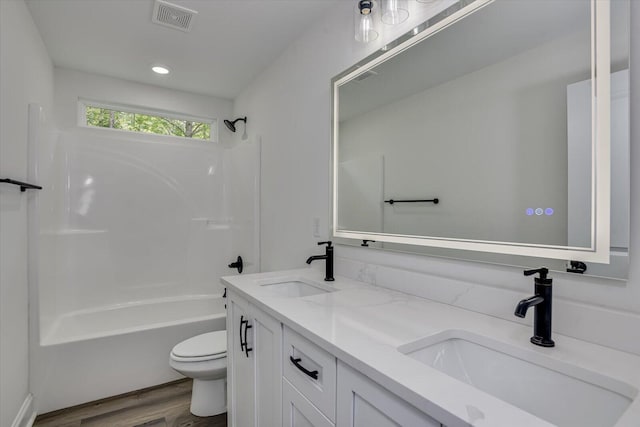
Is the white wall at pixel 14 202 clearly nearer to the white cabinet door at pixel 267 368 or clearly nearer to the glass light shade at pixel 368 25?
the white cabinet door at pixel 267 368

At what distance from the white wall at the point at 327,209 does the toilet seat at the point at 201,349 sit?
66cm

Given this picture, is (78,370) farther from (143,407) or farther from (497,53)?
(497,53)

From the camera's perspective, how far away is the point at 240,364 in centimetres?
153

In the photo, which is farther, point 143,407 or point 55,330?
point 55,330

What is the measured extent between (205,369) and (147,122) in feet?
8.29

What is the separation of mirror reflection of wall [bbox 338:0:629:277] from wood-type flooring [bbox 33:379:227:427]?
1.73m

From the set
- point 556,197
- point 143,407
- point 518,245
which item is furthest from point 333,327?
point 143,407

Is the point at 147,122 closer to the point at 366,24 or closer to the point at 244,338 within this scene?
the point at 366,24

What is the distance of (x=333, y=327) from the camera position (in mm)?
964

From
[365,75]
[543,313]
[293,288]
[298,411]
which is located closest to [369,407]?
[298,411]

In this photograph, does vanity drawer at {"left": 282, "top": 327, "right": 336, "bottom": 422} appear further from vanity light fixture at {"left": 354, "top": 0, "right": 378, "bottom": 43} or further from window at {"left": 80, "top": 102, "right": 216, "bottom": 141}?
window at {"left": 80, "top": 102, "right": 216, "bottom": 141}

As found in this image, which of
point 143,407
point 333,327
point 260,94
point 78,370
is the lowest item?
point 143,407

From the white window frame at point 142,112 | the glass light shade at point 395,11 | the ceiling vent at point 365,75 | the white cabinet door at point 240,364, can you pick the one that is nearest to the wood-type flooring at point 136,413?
the white cabinet door at point 240,364

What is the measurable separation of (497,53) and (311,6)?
125 centimetres
